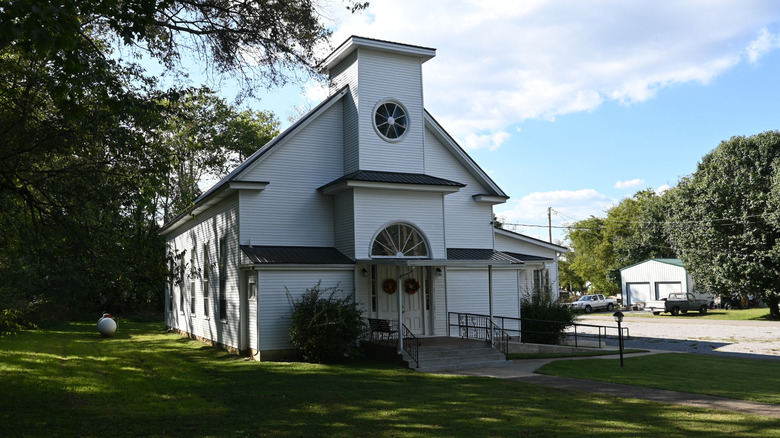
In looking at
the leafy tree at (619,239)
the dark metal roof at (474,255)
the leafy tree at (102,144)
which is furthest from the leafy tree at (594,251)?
the leafy tree at (102,144)

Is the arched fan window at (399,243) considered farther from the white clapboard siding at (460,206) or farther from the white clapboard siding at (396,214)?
the white clapboard siding at (460,206)

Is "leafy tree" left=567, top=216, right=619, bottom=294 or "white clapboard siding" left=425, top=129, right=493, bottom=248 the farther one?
"leafy tree" left=567, top=216, right=619, bottom=294

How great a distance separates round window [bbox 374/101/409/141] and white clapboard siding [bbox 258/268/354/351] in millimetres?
5218

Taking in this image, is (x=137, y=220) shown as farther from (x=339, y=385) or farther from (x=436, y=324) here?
(x=436, y=324)

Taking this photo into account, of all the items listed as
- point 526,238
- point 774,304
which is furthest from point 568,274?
point 526,238

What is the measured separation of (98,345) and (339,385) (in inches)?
565

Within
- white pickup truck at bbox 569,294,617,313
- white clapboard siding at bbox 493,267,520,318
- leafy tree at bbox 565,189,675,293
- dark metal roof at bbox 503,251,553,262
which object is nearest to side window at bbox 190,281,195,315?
white clapboard siding at bbox 493,267,520,318

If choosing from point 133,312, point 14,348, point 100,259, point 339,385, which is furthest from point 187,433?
point 133,312

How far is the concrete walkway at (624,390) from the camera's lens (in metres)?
10.7

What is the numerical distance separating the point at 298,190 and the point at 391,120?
3.88 metres

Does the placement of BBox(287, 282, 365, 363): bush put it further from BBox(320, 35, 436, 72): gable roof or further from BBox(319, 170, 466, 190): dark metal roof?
BBox(320, 35, 436, 72): gable roof

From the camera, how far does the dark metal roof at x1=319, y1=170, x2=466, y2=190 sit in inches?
720

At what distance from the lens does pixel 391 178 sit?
740 inches

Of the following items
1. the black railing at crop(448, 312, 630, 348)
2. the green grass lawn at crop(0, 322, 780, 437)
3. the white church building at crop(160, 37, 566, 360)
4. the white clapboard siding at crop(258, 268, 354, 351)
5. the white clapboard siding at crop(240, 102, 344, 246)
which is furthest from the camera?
the black railing at crop(448, 312, 630, 348)
